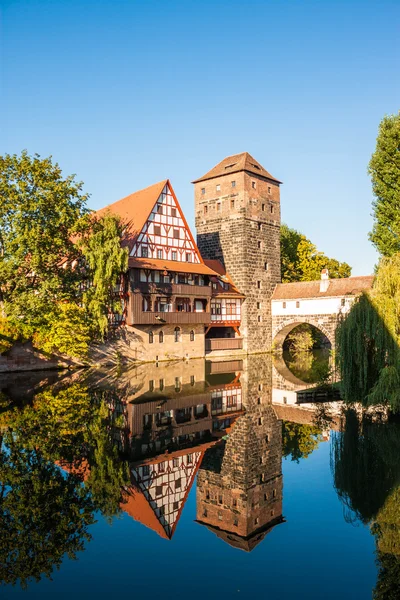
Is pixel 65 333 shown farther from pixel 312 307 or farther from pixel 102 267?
pixel 312 307

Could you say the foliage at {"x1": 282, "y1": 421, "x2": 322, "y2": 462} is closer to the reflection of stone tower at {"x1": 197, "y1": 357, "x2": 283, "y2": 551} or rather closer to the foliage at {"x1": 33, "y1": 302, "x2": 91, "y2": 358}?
the reflection of stone tower at {"x1": 197, "y1": 357, "x2": 283, "y2": 551}

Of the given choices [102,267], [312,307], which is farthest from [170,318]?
[312,307]

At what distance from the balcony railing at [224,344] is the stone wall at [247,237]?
69cm

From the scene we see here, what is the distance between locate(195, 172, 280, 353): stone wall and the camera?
45.1 metres

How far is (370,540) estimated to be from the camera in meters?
8.02

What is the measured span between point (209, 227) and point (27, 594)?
4246cm

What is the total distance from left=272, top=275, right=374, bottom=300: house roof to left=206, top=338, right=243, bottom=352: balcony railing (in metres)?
6.03

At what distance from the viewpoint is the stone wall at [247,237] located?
4506cm

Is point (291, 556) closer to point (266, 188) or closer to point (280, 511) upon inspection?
point (280, 511)

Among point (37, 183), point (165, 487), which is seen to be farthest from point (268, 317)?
point (165, 487)

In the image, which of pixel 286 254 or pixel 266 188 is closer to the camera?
pixel 266 188

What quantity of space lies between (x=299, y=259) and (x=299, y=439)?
47.2 metres

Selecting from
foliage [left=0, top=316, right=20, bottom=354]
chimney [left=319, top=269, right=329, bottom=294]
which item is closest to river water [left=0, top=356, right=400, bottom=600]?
foliage [left=0, top=316, right=20, bottom=354]

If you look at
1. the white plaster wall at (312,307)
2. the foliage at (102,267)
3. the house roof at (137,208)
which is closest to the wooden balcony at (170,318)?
the foliage at (102,267)
